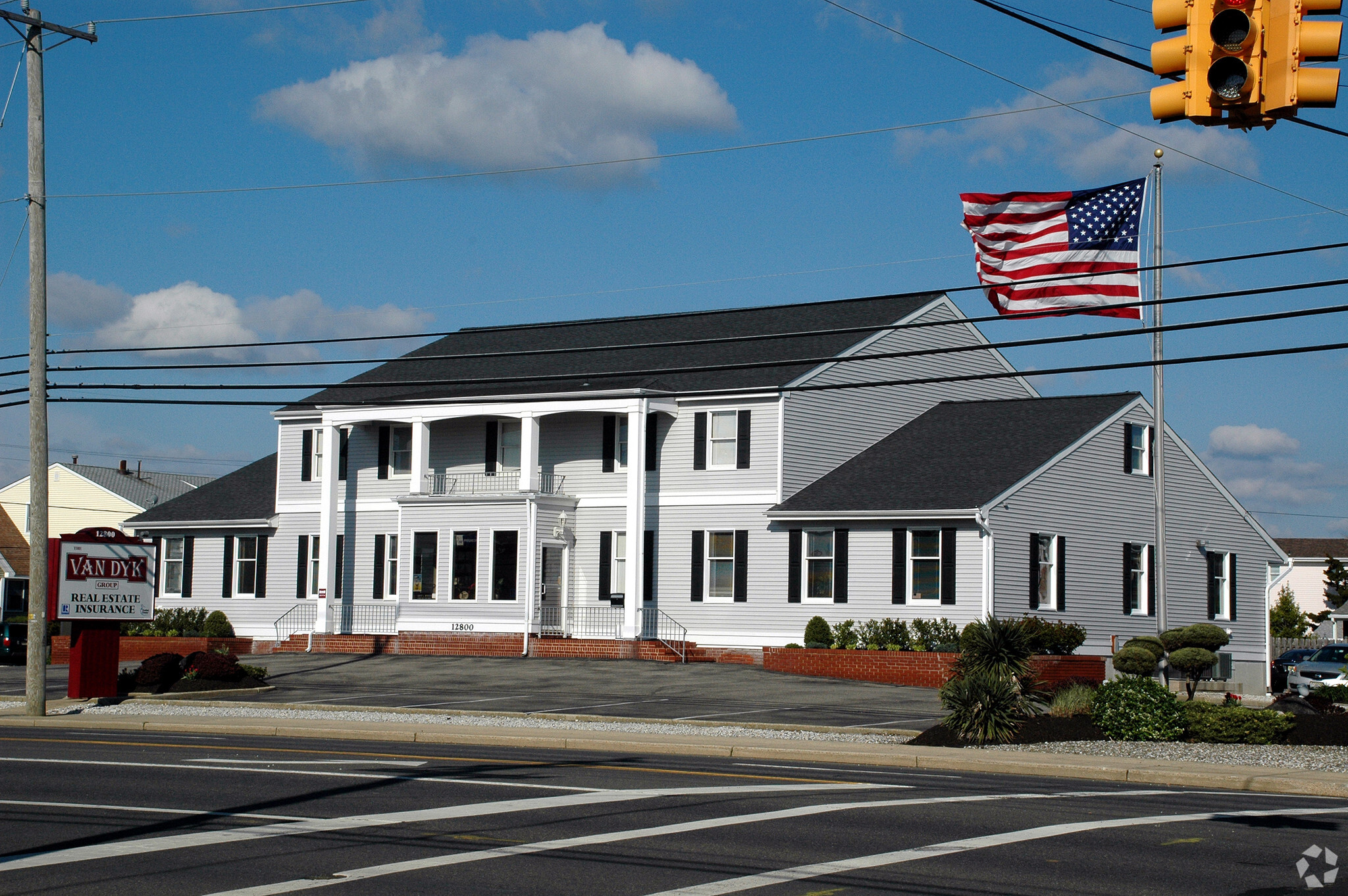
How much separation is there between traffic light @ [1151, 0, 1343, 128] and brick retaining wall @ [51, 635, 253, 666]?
126 ft

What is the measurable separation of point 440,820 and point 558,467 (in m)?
30.1

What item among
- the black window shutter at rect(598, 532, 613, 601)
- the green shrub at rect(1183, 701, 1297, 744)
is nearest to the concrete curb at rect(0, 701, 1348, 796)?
the green shrub at rect(1183, 701, 1297, 744)

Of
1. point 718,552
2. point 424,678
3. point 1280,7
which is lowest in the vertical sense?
point 424,678

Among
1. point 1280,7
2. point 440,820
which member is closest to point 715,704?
point 440,820

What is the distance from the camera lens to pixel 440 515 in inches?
1660

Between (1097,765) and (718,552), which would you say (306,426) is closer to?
(718,552)

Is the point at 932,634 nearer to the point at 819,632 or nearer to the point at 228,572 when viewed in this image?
the point at 819,632

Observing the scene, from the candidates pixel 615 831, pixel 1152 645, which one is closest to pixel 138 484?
pixel 1152 645

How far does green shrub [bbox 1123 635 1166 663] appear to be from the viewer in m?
27.9

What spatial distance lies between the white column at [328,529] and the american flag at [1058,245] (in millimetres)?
25869

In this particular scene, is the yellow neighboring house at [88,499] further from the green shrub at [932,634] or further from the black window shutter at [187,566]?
the green shrub at [932,634]

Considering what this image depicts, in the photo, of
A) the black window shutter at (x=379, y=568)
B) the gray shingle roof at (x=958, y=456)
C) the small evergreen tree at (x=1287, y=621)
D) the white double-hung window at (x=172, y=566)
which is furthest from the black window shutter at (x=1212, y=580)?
the small evergreen tree at (x=1287, y=621)

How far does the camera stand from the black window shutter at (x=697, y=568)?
39531mm

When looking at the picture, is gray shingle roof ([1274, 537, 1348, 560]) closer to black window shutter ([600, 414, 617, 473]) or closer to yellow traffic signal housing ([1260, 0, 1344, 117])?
black window shutter ([600, 414, 617, 473])
